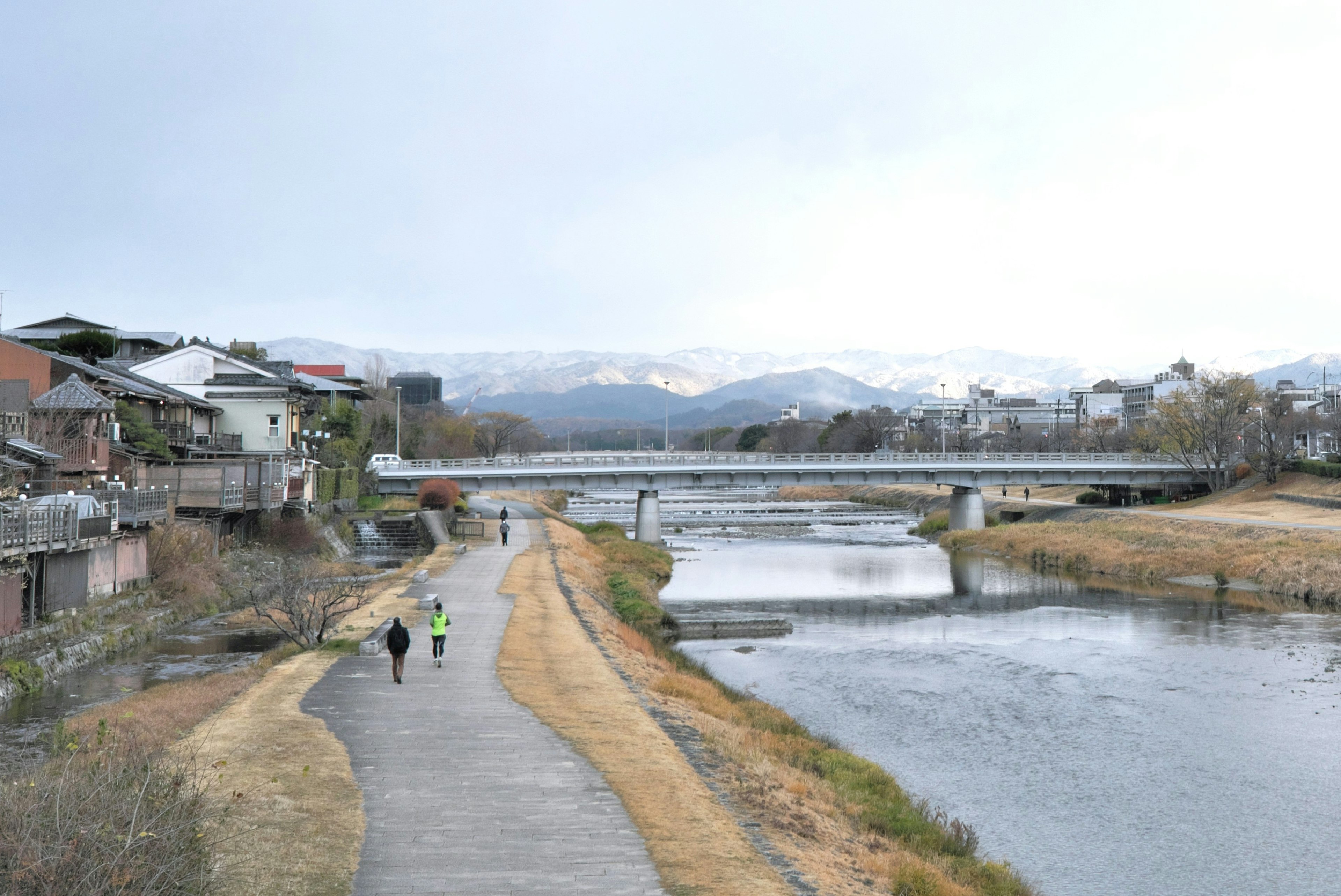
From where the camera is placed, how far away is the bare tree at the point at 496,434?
14462cm

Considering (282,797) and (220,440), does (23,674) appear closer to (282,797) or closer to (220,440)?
(282,797)

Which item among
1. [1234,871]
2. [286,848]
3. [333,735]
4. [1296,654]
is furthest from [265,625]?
[1296,654]

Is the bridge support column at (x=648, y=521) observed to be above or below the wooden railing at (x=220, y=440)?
below

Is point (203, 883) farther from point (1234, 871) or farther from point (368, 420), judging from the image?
point (368, 420)

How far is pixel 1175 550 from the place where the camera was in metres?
60.4

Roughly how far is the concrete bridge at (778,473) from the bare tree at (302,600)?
1337 inches

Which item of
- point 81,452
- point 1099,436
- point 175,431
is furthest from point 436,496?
point 1099,436

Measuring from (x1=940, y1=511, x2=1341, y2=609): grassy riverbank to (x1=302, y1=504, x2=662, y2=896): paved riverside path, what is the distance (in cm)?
4238

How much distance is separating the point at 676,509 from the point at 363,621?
89.7 meters

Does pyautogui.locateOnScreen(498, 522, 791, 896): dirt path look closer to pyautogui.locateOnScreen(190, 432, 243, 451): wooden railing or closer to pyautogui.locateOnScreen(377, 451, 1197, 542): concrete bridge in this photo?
pyautogui.locateOnScreen(190, 432, 243, 451): wooden railing

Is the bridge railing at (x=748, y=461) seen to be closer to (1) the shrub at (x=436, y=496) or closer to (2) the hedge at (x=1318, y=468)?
(1) the shrub at (x=436, y=496)

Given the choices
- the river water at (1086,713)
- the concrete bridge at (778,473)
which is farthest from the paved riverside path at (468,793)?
the concrete bridge at (778,473)

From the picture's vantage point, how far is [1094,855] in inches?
736

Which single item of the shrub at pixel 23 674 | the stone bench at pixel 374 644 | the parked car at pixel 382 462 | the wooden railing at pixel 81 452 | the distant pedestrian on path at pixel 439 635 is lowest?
the shrub at pixel 23 674
